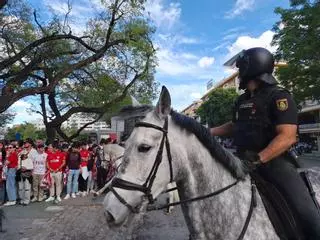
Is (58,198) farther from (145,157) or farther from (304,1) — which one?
(304,1)

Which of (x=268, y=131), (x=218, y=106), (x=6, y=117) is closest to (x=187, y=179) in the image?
(x=268, y=131)

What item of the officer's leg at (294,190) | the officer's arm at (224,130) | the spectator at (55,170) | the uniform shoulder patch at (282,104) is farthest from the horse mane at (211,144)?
the spectator at (55,170)

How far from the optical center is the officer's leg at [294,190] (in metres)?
3.34

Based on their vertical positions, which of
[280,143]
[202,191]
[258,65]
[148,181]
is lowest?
[202,191]

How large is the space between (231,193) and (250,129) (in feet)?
1.95

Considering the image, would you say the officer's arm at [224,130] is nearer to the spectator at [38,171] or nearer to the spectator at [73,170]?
the spectator at [38,171]

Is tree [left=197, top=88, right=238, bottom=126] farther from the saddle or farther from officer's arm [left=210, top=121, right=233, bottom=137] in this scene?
the saddle

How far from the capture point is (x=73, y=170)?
15984 mm

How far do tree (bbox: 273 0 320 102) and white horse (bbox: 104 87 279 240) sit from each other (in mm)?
23400

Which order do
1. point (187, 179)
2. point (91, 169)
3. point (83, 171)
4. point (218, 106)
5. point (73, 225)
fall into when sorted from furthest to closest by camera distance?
1. point (218, 106)
2. point (91, 169)
3. point (83, 171)
4. point (73, 225)
5. point (187, 179)

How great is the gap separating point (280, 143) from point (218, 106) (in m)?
80.1

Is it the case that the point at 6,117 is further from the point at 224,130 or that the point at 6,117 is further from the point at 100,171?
the point at 224,130

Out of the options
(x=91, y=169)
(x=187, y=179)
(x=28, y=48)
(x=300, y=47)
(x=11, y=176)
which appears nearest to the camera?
(x=187, y=179)

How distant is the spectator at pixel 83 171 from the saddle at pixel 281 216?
1393 centimetres
